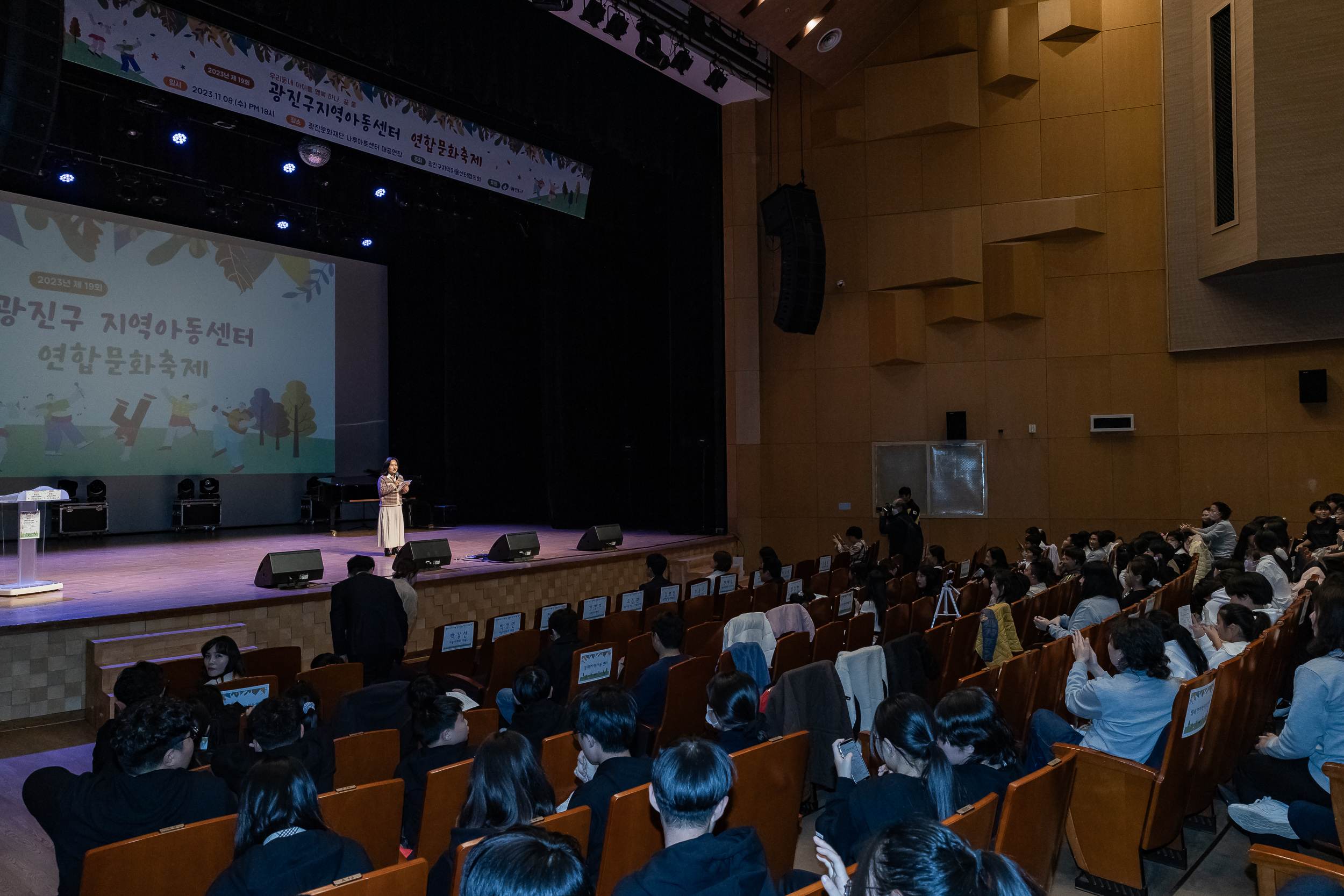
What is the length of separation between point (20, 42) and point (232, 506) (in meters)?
10.7

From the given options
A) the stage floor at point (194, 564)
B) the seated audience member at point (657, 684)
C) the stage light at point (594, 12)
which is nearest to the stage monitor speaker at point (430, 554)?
the stage floor at point (194, 564)

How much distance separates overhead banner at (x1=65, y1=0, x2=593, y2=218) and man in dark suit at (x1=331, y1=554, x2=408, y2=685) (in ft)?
16.8

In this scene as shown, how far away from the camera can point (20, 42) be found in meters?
5.12

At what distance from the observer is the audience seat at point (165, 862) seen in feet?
7.25

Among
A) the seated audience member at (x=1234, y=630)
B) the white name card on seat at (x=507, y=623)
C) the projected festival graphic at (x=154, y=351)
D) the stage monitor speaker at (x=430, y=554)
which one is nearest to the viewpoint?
the seated audience member at (x=1234, y=630)

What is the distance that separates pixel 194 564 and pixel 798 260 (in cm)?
771

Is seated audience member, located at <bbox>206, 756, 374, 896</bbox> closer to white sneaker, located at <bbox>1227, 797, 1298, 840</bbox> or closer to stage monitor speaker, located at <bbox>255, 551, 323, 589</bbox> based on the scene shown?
white sneaker, located at <bbox>1227, 797, 1298, 840</bbox>

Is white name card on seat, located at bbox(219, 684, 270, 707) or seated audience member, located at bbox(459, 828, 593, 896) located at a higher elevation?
seated audience member, located at bbox(459, 828, 593, 896)

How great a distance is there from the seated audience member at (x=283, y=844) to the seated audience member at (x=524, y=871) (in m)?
0.82

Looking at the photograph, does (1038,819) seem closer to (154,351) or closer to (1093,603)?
(1093,603)

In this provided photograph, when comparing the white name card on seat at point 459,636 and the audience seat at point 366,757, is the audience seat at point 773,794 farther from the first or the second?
the white name card on seat at point 459,636

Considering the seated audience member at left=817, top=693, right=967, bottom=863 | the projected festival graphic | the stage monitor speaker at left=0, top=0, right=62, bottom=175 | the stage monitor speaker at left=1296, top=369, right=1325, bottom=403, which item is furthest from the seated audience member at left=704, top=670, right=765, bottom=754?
the projected festival graphic

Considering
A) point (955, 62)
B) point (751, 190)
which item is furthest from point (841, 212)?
point (955, 62)

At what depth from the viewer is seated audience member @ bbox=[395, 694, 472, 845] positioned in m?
3.00
